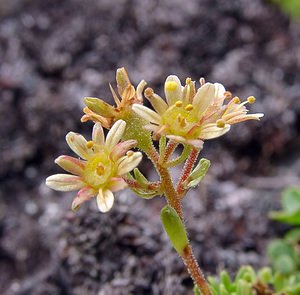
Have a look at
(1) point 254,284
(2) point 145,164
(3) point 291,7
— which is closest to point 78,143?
(1) point 254,284

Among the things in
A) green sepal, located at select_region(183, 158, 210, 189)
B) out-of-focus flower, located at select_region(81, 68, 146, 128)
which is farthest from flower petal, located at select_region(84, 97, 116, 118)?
green sepal, located at select_region(183, 158, 210, 189)

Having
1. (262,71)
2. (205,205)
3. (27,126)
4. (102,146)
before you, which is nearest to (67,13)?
(27,126)

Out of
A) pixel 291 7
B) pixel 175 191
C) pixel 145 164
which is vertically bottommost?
pixel 175 191

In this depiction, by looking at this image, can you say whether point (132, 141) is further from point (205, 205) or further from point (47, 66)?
point (47, 66)


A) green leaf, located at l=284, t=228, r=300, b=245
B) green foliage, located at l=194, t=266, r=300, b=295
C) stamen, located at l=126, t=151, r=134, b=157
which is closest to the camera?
stamen, located at l=126, t=151, r=134, b=157

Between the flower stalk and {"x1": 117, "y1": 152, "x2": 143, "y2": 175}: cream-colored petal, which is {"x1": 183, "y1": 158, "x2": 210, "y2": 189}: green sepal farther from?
{"x1": 117, "y1": 152, "x2": 143, "y2": 175}: cream-colored petal

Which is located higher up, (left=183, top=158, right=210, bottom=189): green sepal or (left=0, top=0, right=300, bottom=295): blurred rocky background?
(left=0, top=0, right=300, bottom=295): blurred rocky background

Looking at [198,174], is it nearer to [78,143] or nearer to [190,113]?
[190,113]
